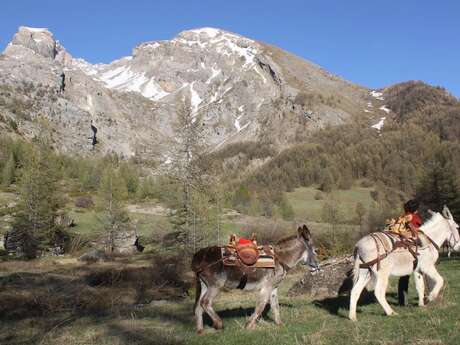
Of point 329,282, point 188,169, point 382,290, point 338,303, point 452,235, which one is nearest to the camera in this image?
point 382,290

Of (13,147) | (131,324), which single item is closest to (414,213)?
(131,324)

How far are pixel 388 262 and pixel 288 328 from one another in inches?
134

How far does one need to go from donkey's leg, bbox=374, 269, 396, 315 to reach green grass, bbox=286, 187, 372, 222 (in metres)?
126

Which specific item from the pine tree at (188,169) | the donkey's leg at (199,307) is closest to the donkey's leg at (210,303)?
the donkey's leg at (199,307)

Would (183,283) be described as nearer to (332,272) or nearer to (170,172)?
(170,172)

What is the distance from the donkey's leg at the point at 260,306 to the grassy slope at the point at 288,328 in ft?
0.83

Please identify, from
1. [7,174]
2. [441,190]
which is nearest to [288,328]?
[441,190]

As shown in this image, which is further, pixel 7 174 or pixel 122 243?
pixel 7 174

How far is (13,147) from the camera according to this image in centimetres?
14238

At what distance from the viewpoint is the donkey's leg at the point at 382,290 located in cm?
1130

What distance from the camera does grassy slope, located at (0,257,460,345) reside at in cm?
925

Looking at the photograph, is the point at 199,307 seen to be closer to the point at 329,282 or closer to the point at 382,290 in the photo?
the point at 382,290

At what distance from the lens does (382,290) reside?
37.4 feet

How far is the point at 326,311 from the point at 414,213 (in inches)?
165
